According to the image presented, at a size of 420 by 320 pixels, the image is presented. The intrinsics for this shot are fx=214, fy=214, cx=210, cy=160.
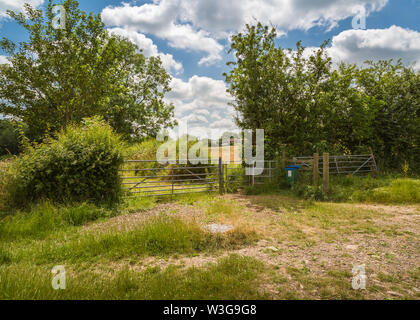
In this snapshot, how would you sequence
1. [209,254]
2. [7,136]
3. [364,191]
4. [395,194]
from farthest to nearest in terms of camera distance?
[7,136] < [364,191] < [395,194] < [209,254]

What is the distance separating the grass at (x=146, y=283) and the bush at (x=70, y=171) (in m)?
3.80

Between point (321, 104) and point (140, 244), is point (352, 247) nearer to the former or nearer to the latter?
point (140, 244)

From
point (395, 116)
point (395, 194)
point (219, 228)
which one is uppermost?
point (395, 116)

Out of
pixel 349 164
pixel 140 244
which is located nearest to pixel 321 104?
pixel 349 164

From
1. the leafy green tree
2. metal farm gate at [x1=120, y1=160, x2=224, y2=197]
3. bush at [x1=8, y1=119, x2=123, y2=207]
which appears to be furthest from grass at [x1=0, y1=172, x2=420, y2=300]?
the leafy green tree

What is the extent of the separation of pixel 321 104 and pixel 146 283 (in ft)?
40.5

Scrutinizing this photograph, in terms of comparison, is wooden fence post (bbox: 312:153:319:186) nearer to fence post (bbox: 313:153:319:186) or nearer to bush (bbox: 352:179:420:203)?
fence post (bbox: 313:153:319:186)

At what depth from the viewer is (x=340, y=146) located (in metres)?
13.4

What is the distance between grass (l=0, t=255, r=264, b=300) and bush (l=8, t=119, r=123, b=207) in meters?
3.80

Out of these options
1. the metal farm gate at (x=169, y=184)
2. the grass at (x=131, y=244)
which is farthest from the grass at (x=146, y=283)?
the metal farm gate at (x=169, y=184)

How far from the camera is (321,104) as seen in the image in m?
11.9

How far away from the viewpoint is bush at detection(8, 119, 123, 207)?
21.1ft

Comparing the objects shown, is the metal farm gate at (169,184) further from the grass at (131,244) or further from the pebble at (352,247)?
the pebble at (352,247)

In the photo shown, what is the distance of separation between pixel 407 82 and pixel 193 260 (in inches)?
669
